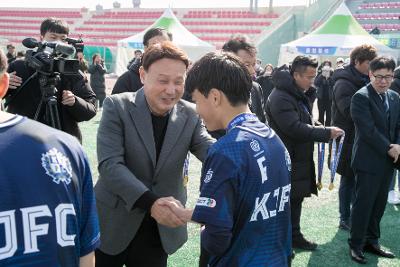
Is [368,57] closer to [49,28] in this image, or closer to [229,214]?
[49,28]

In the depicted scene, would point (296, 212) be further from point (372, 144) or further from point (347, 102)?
point (347, 102)

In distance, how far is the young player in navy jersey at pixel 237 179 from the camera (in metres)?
1.60

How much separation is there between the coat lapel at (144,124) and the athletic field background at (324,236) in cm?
193

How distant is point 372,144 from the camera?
13.1ft

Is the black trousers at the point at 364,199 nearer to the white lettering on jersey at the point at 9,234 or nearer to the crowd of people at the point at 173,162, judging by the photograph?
the crowd of people at the point at 173,162

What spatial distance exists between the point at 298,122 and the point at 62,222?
3063mm

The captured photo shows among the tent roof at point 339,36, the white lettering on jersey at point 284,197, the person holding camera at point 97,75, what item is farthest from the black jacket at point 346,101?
the tent roof at point 339,36

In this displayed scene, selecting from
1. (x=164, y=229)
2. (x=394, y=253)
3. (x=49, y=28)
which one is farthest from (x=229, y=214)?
(x=394, y=253)

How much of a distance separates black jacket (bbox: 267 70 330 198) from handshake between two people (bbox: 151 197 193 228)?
225 centimetres

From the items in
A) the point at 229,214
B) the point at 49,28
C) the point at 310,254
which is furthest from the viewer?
the point at 310,254

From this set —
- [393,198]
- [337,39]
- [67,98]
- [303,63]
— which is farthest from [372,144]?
[337,39]

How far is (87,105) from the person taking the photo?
3408 millimetres

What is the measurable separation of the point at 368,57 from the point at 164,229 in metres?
3.22

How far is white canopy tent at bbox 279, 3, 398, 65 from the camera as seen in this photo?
51.1ft
